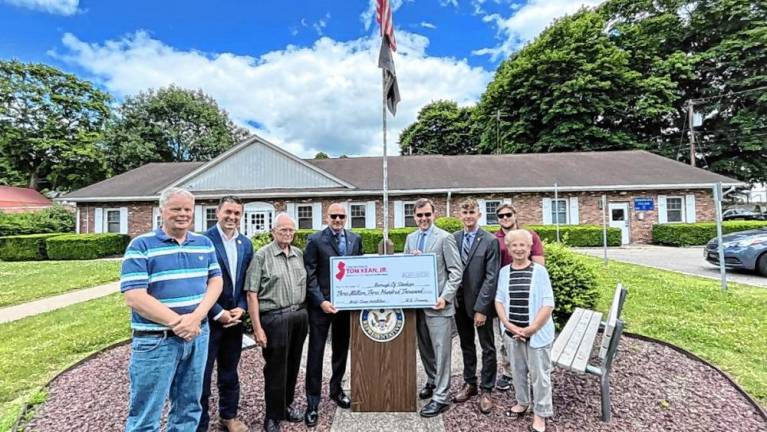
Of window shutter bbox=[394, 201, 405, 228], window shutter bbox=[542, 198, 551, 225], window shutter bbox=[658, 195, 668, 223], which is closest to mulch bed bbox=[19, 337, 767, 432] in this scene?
window shutter bbox=[394, 201, 405, 228]

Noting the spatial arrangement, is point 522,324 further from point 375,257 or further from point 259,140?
point 259,140

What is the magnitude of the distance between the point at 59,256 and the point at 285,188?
30.5 ft

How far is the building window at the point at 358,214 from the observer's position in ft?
52.7

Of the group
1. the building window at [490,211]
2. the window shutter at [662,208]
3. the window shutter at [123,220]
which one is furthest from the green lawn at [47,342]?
the window shutter at [662,208]

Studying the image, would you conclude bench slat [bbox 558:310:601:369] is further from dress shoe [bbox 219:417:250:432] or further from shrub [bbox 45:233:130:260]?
shrub [bbox 45:233:130:260]

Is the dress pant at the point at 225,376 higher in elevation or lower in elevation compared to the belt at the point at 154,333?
lower

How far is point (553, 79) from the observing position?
2512 centimetres

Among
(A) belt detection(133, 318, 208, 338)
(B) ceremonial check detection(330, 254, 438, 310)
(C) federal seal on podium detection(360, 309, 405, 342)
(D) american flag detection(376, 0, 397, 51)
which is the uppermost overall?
(D) american flag detection(376, 0, 397, 51)

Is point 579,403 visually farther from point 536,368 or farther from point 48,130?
point 48,130

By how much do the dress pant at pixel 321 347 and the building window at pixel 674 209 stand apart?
1805cm

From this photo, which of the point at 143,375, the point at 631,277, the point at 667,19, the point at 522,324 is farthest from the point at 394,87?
the point at 667,19

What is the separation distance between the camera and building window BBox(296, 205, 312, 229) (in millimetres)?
16094

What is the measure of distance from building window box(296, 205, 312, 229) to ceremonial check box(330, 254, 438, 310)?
1361 centimetres

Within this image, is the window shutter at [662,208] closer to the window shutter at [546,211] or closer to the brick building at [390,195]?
the brick building at [390,195]
